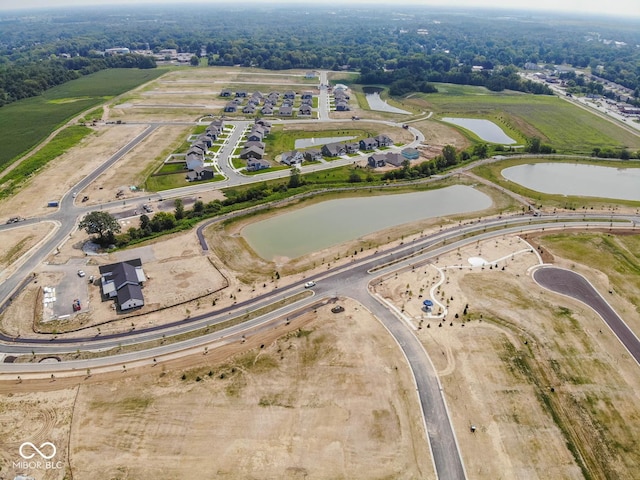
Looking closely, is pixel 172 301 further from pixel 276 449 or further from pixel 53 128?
pixel 53 128

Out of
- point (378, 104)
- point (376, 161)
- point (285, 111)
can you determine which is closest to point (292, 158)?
point (376, 161)

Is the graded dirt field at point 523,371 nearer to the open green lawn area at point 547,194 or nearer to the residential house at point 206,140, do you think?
the open green lawn area at point 547,194

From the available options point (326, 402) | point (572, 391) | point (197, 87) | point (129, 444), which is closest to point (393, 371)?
point (326, 402)

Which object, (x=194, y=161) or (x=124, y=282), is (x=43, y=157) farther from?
(x=124, y=282)

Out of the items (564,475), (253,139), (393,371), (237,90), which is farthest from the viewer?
(237,90)
